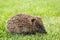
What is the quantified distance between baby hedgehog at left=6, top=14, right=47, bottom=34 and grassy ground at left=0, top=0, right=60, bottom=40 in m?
0.17

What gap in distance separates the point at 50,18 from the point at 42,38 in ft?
10.9

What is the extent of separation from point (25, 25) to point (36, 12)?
428 cm

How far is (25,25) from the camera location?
7770 mm

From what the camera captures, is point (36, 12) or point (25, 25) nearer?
point (25, 25)

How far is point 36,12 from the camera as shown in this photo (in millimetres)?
12000

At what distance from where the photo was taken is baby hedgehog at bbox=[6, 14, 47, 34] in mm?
7766

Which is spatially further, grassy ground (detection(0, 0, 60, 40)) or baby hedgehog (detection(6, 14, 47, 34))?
baby hedgehog (detection(6, 14, 47, 34))

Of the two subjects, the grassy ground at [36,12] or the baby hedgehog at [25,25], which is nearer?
the grassy ground at [36,12]

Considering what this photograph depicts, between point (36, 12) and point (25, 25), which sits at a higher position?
point (36, 12)

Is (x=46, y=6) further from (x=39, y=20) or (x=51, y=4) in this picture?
(x=39, y=20)

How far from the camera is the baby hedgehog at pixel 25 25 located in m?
7.77

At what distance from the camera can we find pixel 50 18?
10688 millimetres

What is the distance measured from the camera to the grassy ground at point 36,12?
7.61 metres

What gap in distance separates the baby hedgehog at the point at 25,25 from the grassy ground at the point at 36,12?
0.57ft
